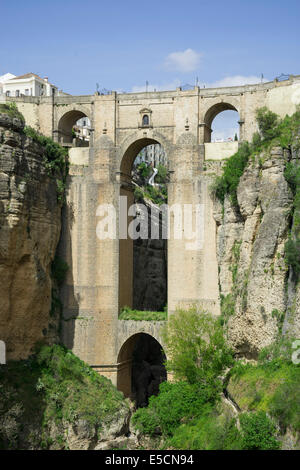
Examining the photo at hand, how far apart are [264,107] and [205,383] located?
46.4 feet

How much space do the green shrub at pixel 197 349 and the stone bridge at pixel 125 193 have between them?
2357 millimetres

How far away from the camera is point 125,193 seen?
36.3m

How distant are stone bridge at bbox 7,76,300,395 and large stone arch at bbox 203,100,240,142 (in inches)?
2.2

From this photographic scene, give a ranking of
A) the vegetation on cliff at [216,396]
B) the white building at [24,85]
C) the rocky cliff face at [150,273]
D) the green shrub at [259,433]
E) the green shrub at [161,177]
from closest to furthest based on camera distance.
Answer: the green shrub at [259,433], the vegetation on cliff at [216,396], the rocky cliff face at [150,273], the green shrub at [161,177], the white building at [24,85]

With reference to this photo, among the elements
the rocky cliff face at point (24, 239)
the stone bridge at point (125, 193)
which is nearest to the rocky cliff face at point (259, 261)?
the stone bridge at point (125, 193)

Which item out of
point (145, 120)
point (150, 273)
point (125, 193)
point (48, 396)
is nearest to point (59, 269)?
point (125, 193)

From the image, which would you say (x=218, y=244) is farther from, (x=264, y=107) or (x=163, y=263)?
(x=163, y=263)

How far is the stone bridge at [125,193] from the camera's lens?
33.8 metres

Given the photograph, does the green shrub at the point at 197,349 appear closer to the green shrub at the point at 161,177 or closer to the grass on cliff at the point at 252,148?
the grass on cliff at the point at 252,148

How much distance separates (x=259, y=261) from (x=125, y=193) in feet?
35.1

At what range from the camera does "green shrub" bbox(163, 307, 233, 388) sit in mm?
29344

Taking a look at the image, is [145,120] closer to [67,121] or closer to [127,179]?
[127,179]
